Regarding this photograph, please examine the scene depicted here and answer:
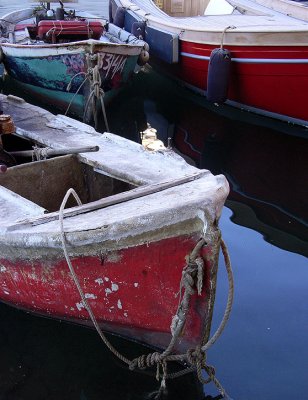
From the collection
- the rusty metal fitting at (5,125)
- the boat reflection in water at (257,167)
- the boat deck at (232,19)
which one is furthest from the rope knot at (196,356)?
the boat deck at (232,19)

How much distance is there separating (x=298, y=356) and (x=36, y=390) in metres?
1.76

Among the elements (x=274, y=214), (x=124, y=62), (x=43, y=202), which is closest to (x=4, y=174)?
(x=43, y=202)

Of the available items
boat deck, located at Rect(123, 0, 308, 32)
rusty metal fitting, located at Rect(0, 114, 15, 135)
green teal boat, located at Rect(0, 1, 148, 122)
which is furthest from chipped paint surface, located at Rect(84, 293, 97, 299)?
boat deck, located at Rect(123, 0, 308, 32)

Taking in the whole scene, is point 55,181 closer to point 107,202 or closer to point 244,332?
point 107,202

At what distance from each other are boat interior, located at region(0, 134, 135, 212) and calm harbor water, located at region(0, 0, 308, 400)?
3.07 feet

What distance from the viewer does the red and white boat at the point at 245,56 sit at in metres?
7.11

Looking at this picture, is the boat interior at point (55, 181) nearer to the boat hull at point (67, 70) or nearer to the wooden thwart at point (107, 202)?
the wooden thwart at point (107, 202)

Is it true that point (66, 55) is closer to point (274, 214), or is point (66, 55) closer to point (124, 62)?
point (124, 62)

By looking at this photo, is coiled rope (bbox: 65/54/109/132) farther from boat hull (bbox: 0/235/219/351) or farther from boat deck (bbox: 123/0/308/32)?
boat hull (bbox: 0/235/219/351)

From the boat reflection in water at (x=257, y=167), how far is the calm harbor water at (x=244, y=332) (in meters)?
0.01

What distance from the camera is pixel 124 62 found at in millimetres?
8039

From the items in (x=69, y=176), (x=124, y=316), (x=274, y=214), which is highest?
(x=69, y=176)

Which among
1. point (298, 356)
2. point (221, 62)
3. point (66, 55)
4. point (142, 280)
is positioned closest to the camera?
point (142, 280)

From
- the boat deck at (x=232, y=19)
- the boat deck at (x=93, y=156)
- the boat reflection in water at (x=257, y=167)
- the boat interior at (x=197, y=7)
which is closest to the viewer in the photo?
the boat deck at (x=93, y=156)
